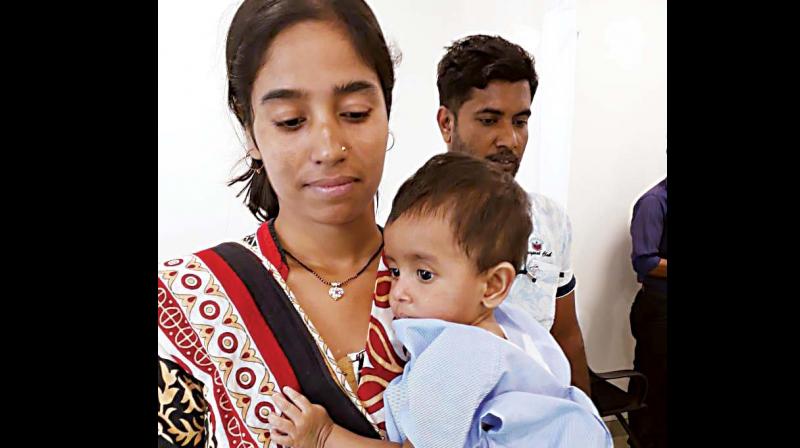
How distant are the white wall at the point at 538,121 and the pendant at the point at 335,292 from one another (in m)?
0.12

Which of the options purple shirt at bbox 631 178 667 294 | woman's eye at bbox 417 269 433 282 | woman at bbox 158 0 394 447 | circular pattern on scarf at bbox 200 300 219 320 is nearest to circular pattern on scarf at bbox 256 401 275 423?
woman at bbox 158 0 394 447

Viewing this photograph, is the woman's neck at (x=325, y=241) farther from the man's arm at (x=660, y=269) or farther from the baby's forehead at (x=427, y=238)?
the man's arm at (x=660, y=269)

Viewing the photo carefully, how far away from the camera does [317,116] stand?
888mm

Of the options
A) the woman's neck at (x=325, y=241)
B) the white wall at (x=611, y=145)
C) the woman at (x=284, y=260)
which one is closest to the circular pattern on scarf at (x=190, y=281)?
the woman at (x=284, y=260)

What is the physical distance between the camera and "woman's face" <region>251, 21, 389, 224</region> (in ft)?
2.90

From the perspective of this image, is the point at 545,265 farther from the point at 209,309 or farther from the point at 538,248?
the point at 209,309

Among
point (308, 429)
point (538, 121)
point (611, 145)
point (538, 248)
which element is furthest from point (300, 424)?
point (611, 145)

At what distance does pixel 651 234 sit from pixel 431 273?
0.45 meters

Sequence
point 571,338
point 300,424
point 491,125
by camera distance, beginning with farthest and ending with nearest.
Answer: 1. point 571,338
2. point 491,125
3. point 300,424

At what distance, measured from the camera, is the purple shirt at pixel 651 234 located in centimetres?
119

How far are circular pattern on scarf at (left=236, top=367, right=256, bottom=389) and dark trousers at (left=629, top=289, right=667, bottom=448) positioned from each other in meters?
0.57

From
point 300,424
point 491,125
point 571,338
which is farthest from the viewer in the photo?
point 571,338

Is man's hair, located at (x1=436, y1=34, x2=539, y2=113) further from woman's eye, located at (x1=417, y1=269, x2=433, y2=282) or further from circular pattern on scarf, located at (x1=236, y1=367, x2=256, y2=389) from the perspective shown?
circular pattern on scarf, located at (x1=236, y1=367, x2=256, y2=389)
